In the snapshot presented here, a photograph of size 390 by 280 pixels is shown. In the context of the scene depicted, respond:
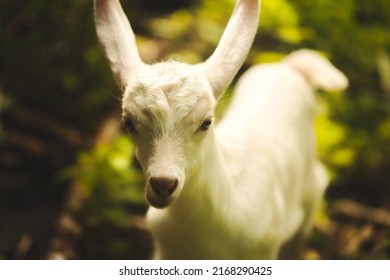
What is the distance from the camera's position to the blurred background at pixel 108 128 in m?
3.85

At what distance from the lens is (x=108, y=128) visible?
480cm

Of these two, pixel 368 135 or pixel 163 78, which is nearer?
pixel 163 78

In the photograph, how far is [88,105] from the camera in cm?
493

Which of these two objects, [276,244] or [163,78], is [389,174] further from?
[163,78]

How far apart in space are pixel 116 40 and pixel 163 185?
0.73 meters

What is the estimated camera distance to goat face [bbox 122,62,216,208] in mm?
2105

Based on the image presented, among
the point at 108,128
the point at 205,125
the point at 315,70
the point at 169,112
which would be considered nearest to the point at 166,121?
the point at 169,112

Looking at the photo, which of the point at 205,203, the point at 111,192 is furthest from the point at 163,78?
the point at 111,192

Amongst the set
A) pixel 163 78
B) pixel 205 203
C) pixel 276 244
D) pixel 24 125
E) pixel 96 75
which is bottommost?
pixel 24 125

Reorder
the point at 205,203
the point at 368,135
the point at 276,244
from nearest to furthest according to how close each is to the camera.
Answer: the point at 205,203 → the point at 276,244 → the point at 368,135

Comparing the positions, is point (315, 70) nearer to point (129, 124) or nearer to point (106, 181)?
point (106, 181)

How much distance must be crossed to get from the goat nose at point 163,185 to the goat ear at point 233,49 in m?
0.46

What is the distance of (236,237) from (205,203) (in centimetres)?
28

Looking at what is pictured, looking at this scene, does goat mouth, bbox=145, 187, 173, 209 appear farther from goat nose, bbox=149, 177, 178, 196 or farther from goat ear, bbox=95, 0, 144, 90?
goat ear, bbox=95, 0, 144, 90
